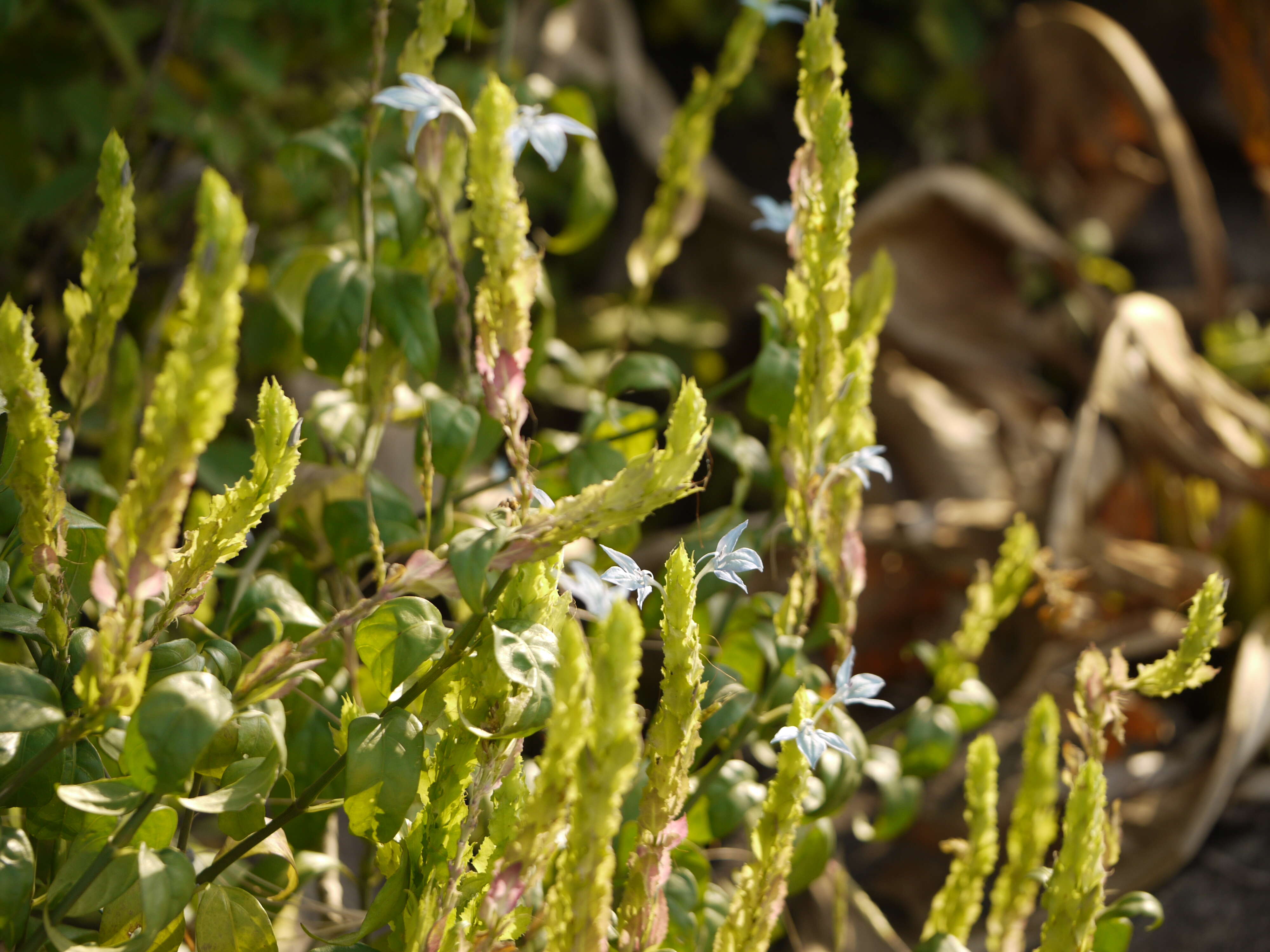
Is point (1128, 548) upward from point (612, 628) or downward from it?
downward

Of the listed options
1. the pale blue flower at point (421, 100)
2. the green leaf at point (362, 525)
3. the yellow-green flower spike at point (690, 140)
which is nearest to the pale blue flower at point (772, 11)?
the yellow-green flower spike at point (690, 140)

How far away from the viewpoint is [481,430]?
1.51 feet

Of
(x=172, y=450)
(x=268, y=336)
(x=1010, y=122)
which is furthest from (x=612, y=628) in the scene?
(x=1010, y=122)

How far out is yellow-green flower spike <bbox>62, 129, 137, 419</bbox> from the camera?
0.29 meters

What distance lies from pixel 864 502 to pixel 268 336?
2.77 feet

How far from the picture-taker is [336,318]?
0.41 metres

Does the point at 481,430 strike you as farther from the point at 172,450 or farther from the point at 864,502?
the point at 864,502

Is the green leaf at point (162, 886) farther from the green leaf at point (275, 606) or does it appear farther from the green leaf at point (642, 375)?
the green leaf at point (642, 375)

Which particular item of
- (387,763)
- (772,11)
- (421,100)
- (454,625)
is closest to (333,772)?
(387,763)

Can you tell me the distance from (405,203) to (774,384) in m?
0.18

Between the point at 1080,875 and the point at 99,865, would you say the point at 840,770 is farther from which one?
the point at 99,865

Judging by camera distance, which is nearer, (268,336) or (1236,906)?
(268,336)

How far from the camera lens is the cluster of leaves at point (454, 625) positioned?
0.24 m

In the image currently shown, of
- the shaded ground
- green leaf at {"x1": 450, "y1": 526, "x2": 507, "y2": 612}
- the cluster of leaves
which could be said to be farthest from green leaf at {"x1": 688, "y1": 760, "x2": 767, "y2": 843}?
the shaded ground
